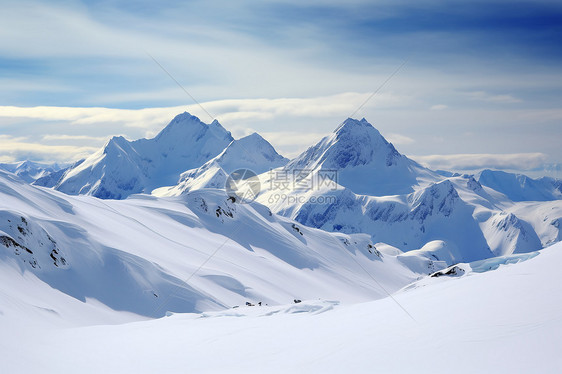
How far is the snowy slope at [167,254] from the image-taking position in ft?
129

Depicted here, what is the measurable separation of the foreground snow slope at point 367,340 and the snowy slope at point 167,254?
1442 centimetres

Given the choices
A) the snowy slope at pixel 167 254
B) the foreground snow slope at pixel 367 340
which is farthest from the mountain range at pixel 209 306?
the snowy slope at pixel 167 254

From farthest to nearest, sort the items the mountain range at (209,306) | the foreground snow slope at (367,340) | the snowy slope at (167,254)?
the snowy slope at (167,254) → the mountain range at (209,306) → the foreground snow slope at (367,340)

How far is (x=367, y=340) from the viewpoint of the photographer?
14523mm

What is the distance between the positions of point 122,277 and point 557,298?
123ft

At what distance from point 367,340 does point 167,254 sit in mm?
44175

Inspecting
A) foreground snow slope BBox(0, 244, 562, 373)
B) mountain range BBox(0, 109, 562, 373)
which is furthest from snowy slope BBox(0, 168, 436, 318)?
foreground snow slope BBox(0, 244, 562, 373)

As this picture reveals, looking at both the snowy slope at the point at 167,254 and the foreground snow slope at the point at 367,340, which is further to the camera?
the snowy slope at the point at 167,254

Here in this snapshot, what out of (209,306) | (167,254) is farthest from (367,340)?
(167,254)

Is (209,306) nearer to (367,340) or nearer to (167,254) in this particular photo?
(167,254)

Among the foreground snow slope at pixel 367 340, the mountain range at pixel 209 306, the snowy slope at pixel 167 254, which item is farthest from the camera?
the snowy slope at pixel 167 254

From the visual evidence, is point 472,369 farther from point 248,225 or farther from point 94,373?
point 248,225

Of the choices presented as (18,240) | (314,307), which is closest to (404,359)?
(314,307)

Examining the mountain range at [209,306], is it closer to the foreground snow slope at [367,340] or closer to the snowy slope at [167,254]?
the foreground snow slope at [367,340]
